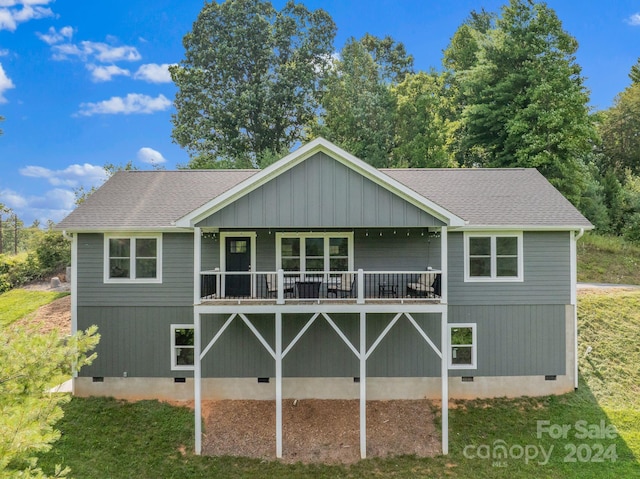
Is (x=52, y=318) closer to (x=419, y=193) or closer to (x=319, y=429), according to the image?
(x=319, y=429)

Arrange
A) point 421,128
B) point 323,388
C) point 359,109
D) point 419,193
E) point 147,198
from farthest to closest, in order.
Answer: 1. point 359,109
2. point 421,128
3. point 147,198
4. point 323,388
5. point 419,193

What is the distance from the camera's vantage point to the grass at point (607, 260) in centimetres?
1902

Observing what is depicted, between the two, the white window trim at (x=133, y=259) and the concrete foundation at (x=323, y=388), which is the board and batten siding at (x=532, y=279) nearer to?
the concrete foundation at (x=323, y=388)

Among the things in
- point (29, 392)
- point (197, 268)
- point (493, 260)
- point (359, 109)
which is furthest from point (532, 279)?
point (359, 109)

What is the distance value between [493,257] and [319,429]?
277 inches

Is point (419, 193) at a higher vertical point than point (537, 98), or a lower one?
lower

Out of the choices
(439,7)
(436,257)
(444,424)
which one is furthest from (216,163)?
(439,7)

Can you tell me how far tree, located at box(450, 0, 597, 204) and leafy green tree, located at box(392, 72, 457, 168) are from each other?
2660 mm

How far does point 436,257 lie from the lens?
10891 mm

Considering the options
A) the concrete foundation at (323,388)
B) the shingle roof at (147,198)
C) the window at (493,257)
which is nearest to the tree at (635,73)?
the window at (493,257)

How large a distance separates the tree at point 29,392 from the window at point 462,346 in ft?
31.1

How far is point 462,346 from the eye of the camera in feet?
35.9

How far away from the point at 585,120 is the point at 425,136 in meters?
8.82

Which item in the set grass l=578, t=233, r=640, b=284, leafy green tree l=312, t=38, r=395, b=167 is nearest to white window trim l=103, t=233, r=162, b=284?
leafy green tree l=312, t=38, r=395, b=167
